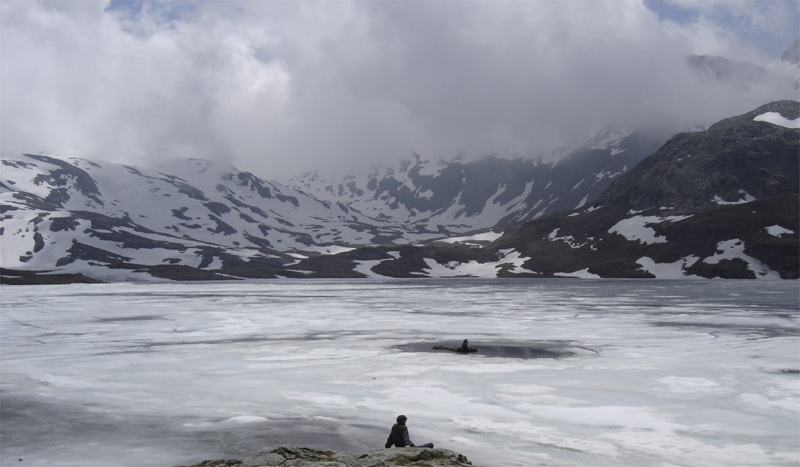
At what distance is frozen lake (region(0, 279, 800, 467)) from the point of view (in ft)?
52.1

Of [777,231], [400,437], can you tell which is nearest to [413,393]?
[400,437]

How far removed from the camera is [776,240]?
171 metres

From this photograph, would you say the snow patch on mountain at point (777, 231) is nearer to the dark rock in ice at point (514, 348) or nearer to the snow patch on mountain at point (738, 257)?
the snow patch on mountain at point (738, 257)

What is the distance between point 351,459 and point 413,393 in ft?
29.5

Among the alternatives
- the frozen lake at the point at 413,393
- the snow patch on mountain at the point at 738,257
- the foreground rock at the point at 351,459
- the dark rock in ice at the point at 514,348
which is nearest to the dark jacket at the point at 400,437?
the foreground rock at the point at 351,459

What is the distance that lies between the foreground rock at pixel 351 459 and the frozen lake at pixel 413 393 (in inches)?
41.0

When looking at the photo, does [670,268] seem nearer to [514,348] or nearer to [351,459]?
[514,348]

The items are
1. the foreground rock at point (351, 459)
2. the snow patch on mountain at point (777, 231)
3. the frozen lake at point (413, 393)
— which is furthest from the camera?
the snow patch on mountain at point (777, 231)

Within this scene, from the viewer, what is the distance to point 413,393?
73.7 ft

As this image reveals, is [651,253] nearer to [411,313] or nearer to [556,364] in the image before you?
[411,313]

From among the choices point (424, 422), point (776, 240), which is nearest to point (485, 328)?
point (424, 422)

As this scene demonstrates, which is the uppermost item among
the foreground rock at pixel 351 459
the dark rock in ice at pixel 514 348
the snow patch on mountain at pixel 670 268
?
the snow patch on mountain at pixel 670 268

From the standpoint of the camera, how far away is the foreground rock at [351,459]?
13273mm

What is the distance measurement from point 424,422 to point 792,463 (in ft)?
30.4
